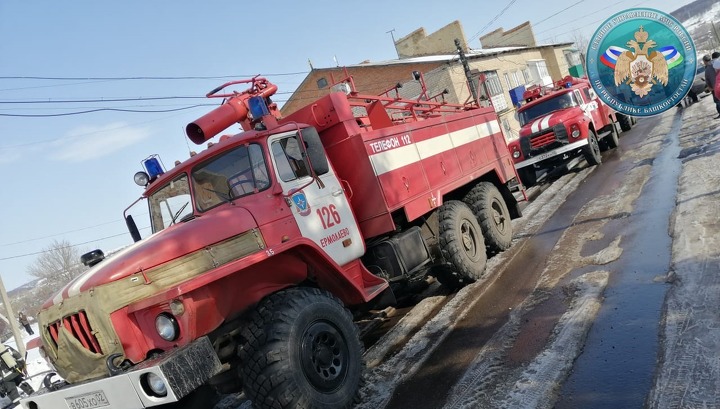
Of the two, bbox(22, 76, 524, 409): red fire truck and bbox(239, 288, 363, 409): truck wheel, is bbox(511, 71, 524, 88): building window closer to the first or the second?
bbox(22, 76, 524, 409): red fire truck

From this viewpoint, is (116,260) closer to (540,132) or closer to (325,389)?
(325,389)

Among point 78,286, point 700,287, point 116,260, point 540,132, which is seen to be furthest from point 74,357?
point 540,132

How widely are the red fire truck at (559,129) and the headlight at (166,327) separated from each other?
1171 cm

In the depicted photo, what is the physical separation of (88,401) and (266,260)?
1676 mm

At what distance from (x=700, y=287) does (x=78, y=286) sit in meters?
5.24

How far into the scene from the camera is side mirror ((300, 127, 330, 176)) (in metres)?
5.21

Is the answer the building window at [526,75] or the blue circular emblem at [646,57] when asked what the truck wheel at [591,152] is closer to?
the blue circular emblem at [646,57]

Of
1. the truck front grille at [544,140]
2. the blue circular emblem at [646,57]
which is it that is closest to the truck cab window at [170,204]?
the blue circular emblem at [646,57]

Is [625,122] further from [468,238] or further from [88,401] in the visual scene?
[88,401]

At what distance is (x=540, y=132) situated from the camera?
13.8 metres

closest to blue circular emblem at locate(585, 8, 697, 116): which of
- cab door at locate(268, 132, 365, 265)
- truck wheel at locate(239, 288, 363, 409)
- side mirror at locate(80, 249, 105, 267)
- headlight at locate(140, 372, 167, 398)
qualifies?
cab door at locate(268, 132, 365, 265)

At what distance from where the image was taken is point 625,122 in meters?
20.0

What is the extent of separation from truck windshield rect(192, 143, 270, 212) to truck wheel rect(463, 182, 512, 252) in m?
4.18

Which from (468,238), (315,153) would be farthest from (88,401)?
(468,238)
